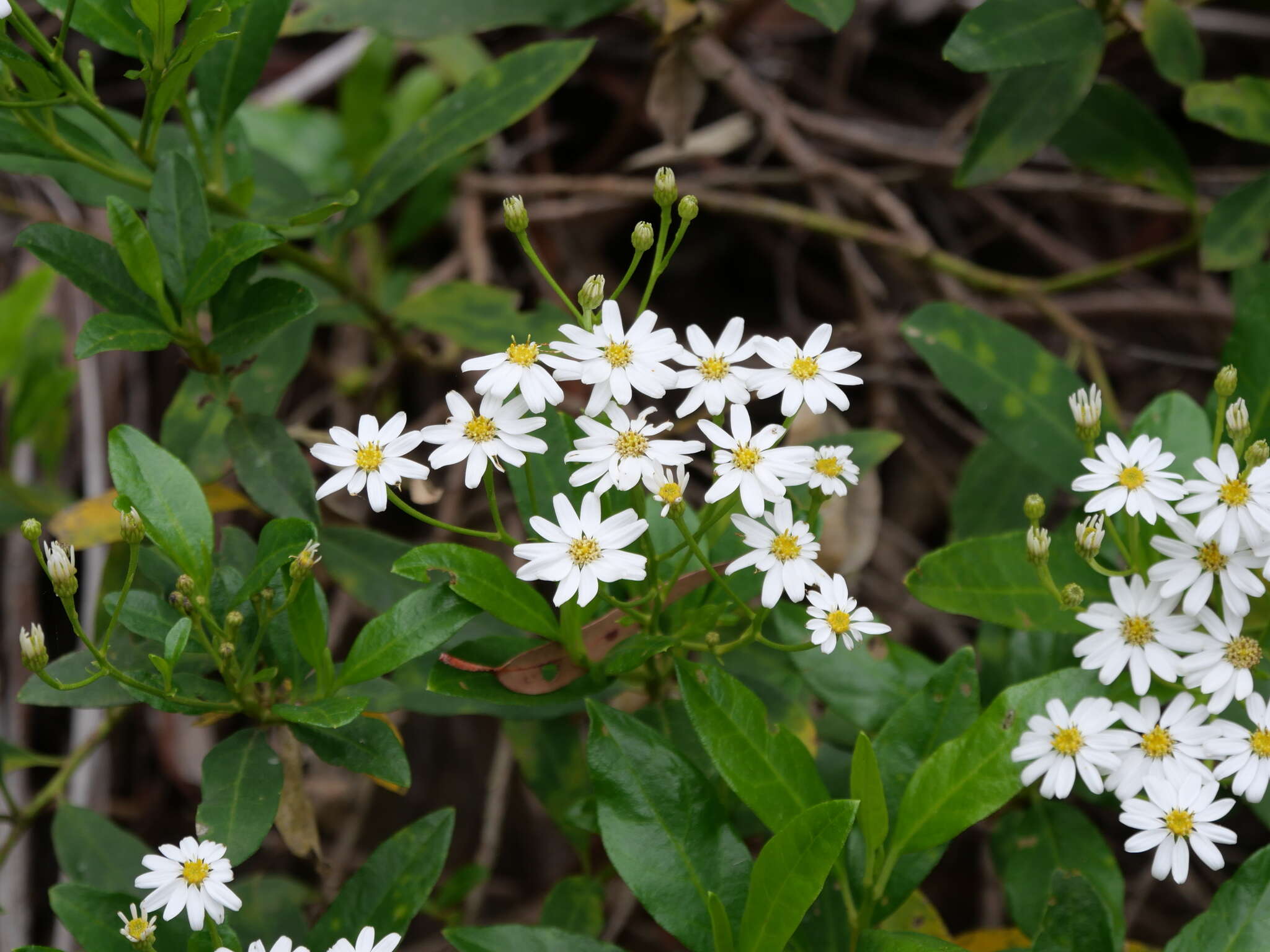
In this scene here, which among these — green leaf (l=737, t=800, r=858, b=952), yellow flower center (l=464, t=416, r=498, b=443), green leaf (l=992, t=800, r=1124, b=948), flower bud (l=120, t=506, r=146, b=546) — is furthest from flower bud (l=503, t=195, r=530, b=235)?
green leaf (l=992, t=800, r=1124, b=948)

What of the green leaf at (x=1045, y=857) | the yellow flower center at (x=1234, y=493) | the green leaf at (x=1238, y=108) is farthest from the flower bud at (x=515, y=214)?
the green leaf at (x=1238, y=108)

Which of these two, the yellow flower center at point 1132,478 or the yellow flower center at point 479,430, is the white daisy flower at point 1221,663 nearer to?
the yellow flower center at point 1132,478

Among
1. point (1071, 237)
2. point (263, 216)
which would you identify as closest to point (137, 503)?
point (263, 216)

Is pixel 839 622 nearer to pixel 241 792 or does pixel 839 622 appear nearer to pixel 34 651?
pixel 241 792

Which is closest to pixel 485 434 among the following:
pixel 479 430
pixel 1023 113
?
pixel 479 430

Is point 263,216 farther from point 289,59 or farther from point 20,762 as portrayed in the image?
point 289,59
